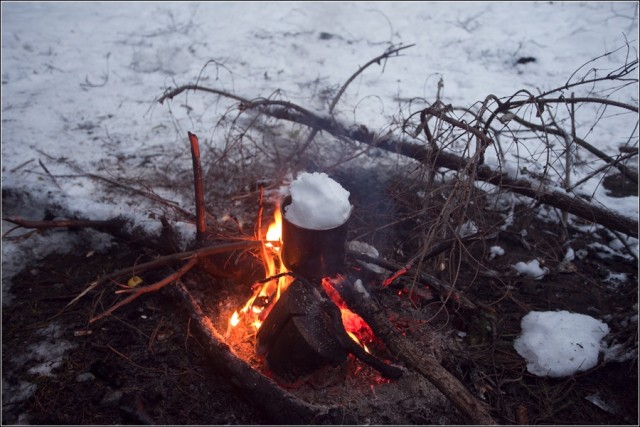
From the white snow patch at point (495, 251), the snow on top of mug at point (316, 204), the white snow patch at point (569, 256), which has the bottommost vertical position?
the white snow patch at point (495, 251)

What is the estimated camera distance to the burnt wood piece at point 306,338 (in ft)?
7.02

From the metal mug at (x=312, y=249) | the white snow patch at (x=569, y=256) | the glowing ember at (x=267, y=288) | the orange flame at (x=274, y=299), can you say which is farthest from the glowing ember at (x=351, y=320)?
the white snow patch at (x=569, y=256)

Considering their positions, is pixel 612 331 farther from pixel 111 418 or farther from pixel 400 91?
pixel 400 91

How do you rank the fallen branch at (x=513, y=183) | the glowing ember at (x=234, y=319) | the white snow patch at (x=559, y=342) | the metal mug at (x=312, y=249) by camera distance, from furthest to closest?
the fallen branch at (x=513, y=183), the glowing ember at (x=234, y=319), the white snow patch at (x=559, y=342), the metal mug at (x=312, y=249)

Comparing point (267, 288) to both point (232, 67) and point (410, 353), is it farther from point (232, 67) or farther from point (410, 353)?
point (232, 67)

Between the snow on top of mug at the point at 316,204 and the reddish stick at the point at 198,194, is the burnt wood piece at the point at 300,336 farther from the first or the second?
the reddish stick at the point at 198,194

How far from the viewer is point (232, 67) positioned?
18.1 feet

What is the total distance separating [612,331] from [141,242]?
338cm

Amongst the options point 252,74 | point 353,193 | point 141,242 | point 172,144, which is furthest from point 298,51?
point 141,242

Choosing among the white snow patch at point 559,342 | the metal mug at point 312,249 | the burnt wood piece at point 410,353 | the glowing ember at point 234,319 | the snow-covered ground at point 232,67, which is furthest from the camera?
the snow-covered ground at point 232,67

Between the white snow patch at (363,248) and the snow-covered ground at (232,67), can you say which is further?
the snow-covered ground at (232,67)

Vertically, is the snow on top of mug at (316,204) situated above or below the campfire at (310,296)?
above

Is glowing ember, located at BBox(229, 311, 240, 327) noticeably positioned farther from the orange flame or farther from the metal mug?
the metal mug

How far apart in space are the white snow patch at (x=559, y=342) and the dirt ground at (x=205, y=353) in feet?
0.20
